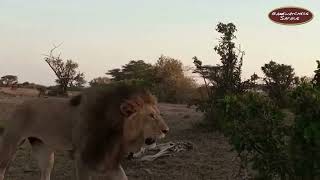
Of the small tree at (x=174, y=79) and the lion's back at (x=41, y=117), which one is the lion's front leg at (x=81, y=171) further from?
the small tree at (x=174, y=79)

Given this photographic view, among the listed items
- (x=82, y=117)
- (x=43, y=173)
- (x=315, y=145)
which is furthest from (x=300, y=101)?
(x=43, y=173)

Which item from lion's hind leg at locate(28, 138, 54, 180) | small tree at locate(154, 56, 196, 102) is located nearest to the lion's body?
lion's hind leg at locate(28, 138, 54, 180)

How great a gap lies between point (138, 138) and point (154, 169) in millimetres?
3145

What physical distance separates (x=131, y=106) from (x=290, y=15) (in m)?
4.02

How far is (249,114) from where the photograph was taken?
6.00 m

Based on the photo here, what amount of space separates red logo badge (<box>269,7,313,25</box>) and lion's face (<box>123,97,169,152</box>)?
3.66 m

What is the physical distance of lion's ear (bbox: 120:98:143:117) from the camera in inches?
240

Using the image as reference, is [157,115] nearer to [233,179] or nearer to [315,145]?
[315,145]

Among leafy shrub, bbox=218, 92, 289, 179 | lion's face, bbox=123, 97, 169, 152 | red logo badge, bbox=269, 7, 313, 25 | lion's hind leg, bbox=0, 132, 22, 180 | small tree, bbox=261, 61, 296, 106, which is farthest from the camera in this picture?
small tree, bbox=261, 61, 296, 106

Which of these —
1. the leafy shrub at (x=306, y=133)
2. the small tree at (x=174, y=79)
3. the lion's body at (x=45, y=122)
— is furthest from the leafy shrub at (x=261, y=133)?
the small tree at (x=174, y=79)

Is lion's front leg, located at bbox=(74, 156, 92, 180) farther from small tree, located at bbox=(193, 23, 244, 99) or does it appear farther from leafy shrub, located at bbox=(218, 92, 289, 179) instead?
small tree, located at bbox=(193, 23, 244, 99)

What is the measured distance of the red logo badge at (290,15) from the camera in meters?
8.91

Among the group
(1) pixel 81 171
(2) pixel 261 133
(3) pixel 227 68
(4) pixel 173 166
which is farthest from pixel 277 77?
(1) pixel 81 171

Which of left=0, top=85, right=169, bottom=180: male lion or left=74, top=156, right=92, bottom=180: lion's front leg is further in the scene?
left=74, top=156, right=92, bottom=180: lion's front leg
